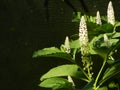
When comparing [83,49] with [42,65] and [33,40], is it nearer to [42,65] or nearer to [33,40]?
[42,65]

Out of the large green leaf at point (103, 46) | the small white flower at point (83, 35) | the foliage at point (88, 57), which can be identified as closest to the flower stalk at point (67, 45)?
the foliage at point (88, 57)

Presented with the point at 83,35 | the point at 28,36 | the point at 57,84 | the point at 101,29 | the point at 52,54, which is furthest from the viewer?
the point at 28,36

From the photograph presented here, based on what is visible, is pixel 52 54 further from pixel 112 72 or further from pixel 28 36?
pixel 28 36

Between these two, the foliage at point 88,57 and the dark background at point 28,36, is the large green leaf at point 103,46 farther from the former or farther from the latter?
the dark background at point 28,36

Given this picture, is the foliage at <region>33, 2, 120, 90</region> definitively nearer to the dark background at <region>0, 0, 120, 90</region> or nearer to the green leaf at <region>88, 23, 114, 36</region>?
the green leaf at <region>88, 23, 114, 36</region>

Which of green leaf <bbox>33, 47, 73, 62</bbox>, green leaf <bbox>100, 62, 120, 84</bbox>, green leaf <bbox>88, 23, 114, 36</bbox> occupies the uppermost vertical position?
green leaf <bbox>88, 23, 114, 36</bbox>

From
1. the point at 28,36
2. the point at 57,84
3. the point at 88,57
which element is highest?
the point at 88,57

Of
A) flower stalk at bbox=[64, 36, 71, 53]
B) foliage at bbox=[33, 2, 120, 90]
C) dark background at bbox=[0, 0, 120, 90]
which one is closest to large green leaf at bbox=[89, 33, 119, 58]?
foliage at bbox=[33, 2, 120, 90]

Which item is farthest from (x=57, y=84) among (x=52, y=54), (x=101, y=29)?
(x=101, y=29)

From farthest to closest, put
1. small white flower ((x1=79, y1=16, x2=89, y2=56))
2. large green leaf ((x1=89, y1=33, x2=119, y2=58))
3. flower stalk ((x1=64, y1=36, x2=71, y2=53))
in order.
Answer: flower stalk ((x1=64, y1=36, x2=71, y2=53)) < large green leaf ((x1=89, y1=33, x2=119, y2=58)) < small white flower ((x1=79, y1=16, x2=89, y2=56))
